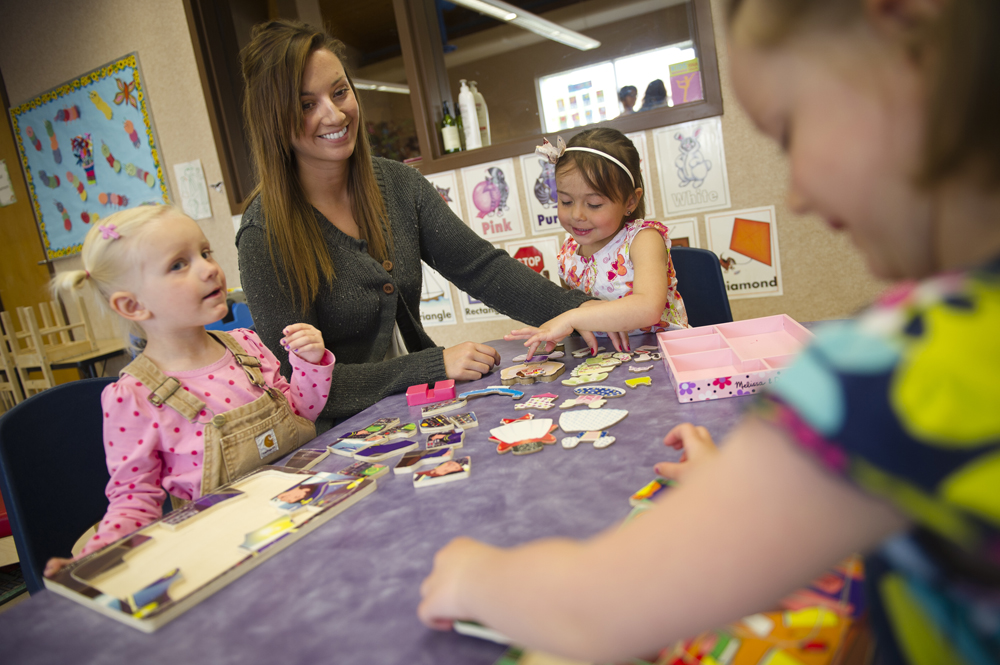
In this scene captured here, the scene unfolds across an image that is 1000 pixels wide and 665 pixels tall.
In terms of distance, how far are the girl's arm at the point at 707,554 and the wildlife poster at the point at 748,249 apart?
2185 millimetres

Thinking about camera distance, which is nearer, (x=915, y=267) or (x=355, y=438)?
(x=915, y=267)

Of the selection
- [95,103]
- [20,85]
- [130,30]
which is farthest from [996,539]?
[20,85]

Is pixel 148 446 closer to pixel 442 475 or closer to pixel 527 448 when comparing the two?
pixel 442 475

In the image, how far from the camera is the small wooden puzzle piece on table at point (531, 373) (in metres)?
1.26

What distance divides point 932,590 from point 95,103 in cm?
468

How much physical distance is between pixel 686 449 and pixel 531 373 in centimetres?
56

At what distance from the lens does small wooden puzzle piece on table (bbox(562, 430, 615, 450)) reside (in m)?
0.89

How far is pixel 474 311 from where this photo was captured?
3.07 meters

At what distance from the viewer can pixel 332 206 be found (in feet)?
5.46

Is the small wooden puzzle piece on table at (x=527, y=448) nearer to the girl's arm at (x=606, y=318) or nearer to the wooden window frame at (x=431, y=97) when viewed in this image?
the girl's arm at (x=606, y=318)

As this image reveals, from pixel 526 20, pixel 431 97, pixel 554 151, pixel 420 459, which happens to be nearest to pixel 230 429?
pixel 420 459

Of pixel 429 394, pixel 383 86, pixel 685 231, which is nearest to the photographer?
pixel 429 394

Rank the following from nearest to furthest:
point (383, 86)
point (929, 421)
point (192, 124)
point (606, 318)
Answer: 1. point (929, 421)
2. point (606, 318)
3. point (383, 86)
4. point (192, 124)

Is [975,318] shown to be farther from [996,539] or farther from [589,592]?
[589,592]
